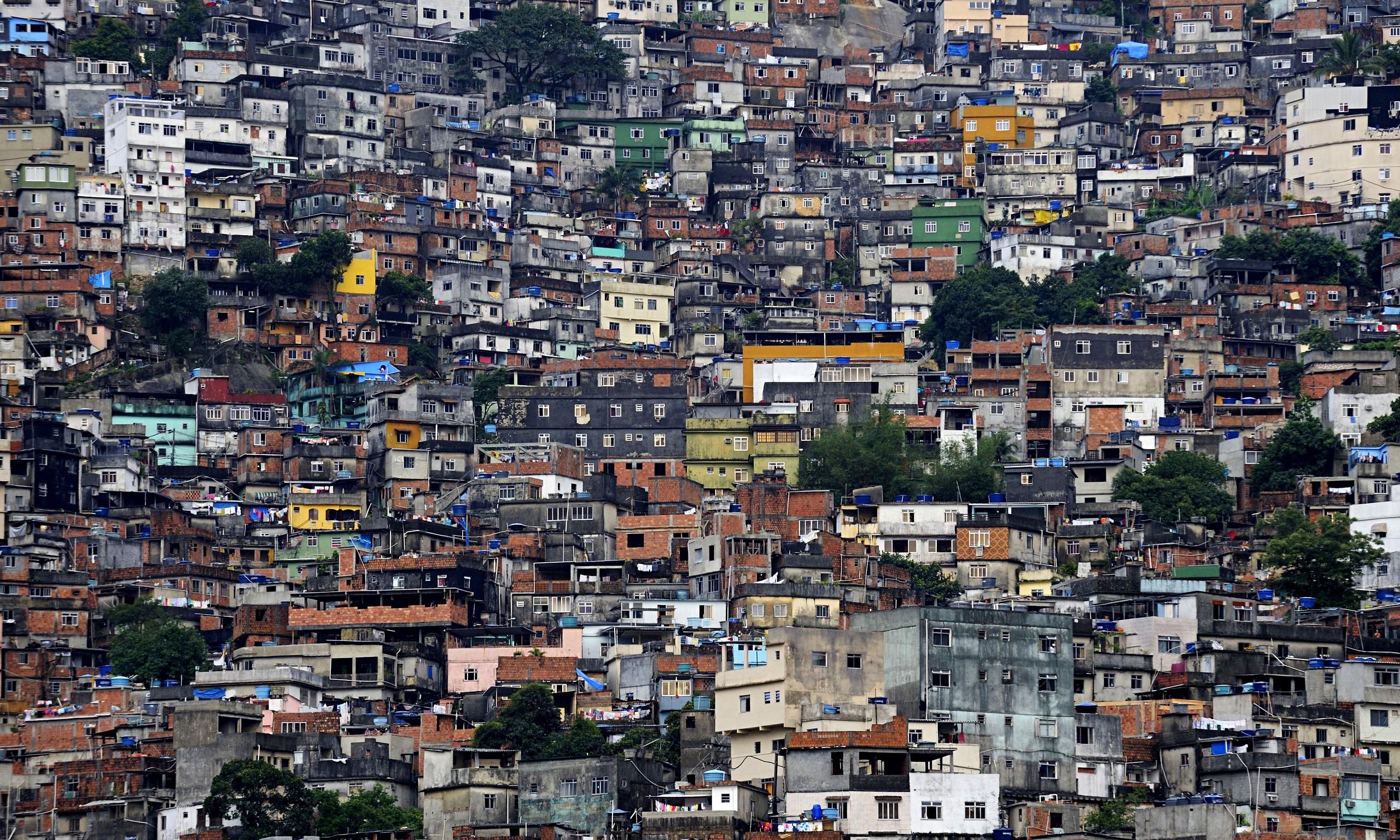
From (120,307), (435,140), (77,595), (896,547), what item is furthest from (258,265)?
(896,547)

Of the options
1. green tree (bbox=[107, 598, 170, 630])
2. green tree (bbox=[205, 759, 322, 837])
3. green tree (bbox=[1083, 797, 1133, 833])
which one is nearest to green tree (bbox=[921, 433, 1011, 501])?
green tree (bbox=[107, 598, 170, 630])

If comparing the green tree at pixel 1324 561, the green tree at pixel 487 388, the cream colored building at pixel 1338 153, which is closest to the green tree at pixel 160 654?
the green tree at pixel 487 388

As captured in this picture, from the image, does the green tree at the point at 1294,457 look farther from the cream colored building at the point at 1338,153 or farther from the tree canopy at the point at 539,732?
the tree canopy at the point at 539,732

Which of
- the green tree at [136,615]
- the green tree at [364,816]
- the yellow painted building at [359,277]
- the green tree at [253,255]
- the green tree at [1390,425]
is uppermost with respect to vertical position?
the green tree at [253,255]

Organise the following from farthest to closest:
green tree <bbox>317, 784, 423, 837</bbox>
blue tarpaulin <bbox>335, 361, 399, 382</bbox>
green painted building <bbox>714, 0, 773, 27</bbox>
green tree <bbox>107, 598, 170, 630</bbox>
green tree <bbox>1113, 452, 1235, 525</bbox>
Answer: green painted building <bbox>714, 0, 773, 27</bbox> < blue tarpaulin <bbox>335, 361, 399, 382</bbox> < green tree <bbox>1113, 452, 1235, 525</bbox> < green tree <bbox>107, 598, 170, 630</bbox> < green tree <bbox>317, 784, 423, 837</bbox>

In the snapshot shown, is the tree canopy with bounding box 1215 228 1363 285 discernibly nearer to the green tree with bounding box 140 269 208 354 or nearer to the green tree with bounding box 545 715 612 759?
the green tree with bounding box 140 269 208 354

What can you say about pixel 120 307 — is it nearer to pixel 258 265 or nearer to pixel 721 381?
pixel 258 265
